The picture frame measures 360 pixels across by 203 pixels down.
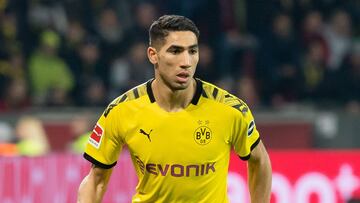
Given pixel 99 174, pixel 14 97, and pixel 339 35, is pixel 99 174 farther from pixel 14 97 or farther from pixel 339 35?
pixel 339 35

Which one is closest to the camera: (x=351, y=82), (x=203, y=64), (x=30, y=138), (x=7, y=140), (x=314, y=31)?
(x=30, y=138)

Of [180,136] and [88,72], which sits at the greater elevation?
[88,72]

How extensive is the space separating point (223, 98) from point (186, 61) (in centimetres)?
40

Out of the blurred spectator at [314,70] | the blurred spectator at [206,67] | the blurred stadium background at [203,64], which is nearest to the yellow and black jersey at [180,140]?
the blurred stadium background at [203,64]

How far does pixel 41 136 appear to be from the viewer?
1233 centimetres

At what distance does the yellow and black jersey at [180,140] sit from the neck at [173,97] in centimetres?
3

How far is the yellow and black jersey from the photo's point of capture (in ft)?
18.4

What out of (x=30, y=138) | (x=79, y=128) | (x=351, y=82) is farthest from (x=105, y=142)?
(x=351, y=82)

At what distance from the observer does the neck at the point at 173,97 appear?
566cm

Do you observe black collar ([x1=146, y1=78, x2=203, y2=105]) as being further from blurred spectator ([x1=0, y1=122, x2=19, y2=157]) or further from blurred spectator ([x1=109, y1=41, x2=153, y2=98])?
blurred spectator ([x1=109, y1=41, x2=153, y2=98])

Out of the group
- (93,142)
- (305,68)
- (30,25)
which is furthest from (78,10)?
(93,142)

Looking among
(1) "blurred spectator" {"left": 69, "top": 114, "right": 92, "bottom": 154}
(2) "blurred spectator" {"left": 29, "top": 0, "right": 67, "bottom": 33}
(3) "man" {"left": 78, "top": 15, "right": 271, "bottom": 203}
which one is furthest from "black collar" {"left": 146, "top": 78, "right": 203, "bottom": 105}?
(2) "blurred spectator" {"left": 29, "top": 0, "right": 67, "bottom": 33}

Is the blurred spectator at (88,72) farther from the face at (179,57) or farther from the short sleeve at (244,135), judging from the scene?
the face at (179,57)

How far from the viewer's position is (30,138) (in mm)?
11938
